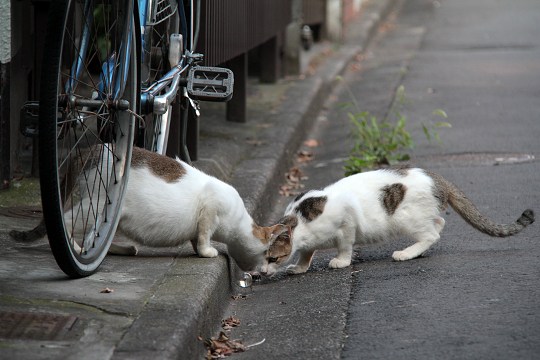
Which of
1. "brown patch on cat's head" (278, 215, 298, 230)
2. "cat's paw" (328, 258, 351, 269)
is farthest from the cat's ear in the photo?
"cat's paw" (328, 258, 351, 269)

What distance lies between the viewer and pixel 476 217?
17.2ft

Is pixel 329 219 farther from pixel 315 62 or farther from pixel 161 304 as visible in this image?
pixel 315 62

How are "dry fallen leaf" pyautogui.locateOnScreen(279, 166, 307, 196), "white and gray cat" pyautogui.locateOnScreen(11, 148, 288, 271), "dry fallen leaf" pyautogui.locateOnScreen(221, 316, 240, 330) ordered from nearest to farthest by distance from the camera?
1. "dry fallen leaf" pyautogui.locateOnScreen(221, 316, 240, 330)
2. "white and gray cat" pyautogui.locateOnScreen(11, 148, 288, 271)
3. "dry fallen leaf" pyautogui.locateOnScreen(279, 166, 307, 196)

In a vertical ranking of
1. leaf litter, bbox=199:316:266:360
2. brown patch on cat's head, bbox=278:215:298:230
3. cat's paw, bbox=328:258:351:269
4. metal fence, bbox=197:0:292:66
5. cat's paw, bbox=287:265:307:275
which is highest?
metal fence, bbox=197:0:292:66

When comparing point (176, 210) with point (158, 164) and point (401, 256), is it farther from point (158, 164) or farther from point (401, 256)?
point (401, 256)

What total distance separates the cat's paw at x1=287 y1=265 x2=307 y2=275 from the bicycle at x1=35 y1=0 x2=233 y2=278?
2.90 feet

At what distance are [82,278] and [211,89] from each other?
1.62m

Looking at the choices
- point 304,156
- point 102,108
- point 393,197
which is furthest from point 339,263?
point 304,156

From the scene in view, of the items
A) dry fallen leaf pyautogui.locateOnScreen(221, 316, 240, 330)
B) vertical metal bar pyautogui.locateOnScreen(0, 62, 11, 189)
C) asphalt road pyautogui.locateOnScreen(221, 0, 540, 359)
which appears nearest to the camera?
asphalt road pyautogui.locateOnScreen(221, 0, 540, 359)

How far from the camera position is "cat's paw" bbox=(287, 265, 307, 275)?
516cm

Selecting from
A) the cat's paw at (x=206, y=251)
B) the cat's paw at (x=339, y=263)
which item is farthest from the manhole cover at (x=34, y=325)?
the cat's paw at (x=339, y=263)

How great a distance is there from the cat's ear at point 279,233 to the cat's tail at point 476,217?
2.82 ft

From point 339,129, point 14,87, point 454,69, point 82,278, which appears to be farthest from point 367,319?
point 454,69

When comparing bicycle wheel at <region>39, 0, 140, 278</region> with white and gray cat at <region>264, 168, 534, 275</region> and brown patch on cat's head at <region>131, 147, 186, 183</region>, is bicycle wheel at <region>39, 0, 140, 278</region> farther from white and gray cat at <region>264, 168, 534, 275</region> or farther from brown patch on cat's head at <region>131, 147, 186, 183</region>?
white and gray cat at <region>264, 168, 534, 275</region>
